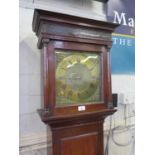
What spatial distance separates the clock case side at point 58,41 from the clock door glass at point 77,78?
39 mm

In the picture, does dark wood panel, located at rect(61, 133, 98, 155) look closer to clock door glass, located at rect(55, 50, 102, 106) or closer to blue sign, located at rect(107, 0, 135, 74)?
clock door glass, located at rect(55, 50, 102, 106)

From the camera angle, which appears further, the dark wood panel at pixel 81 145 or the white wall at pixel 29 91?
the white wall at pixel 29 91

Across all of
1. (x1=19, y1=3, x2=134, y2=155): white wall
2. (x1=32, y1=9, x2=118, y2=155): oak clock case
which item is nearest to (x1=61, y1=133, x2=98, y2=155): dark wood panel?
(x1=32, y1=9, x2=118, y2=155): oak clock case

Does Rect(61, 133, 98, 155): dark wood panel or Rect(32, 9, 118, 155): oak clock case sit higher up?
Rect(32, 9, 118, 155): oak clock case

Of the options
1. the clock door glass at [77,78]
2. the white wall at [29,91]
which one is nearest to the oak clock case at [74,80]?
the clock door glass at [77,78]

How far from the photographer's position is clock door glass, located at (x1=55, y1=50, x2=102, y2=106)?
3.32ft

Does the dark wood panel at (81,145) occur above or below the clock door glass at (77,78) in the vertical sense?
below

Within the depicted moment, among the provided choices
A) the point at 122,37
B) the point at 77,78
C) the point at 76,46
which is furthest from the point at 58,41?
the point at 122,37

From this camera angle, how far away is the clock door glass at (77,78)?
1.01m

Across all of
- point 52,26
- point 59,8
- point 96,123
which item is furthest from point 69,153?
point 59,8

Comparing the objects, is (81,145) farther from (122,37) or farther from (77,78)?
(122,37)

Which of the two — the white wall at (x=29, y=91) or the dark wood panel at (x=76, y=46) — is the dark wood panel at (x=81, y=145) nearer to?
the white wall at (x=29, y=91)
